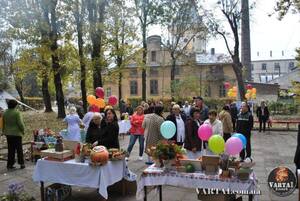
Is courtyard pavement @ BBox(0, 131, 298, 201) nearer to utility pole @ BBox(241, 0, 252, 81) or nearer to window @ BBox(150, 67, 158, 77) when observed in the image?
utility pole @ BBox(241, 0, 252, 81)

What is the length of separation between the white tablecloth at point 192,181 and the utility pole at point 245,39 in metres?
22.5

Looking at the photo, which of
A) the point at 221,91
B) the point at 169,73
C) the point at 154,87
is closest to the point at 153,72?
the point at 154,87

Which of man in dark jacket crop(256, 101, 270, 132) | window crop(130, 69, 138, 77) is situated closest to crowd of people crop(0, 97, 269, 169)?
man in dark jacket crop(256, 101, 270, 132)

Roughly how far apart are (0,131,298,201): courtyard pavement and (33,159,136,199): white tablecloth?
0.66m

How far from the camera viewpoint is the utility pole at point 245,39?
87.3 feet

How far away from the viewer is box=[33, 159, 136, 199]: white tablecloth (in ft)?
21.6

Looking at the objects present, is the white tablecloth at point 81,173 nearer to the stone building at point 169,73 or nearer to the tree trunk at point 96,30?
the tree trunk at point 96,30

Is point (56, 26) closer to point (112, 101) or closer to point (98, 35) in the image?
point (98, 35)

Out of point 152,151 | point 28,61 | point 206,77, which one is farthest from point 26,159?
point 206,77

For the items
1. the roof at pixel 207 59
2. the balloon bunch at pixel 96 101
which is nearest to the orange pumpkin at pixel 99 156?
the balloon bunch at pixel 96 101

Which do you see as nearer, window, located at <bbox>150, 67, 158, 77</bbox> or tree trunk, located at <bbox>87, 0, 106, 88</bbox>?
tree trunk, located at <bbox>87, 0, 106, 88</bbox>

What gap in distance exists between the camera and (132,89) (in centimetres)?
6556

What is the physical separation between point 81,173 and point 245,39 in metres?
23.8

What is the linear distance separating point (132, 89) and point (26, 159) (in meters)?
54.1
